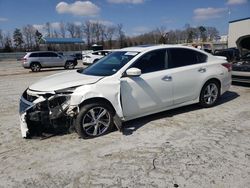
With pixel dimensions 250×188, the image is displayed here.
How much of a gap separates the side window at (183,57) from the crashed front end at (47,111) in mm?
2472

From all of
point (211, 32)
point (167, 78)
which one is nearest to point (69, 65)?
point (167, 78)

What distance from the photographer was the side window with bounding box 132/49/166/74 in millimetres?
5543

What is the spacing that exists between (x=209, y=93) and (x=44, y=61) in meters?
18.7

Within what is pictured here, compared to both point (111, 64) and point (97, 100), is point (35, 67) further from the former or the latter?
point (97, 100)

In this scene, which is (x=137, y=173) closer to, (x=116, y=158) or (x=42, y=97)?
(x=116, y=158)

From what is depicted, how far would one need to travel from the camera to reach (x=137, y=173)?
365 cm

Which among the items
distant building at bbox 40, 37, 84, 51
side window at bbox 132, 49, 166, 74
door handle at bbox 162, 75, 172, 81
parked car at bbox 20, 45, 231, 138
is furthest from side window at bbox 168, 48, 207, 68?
distant building at bbox 40, 37, 84, 51

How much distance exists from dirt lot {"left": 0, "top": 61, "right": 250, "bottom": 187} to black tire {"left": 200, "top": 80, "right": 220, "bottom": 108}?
78 cm

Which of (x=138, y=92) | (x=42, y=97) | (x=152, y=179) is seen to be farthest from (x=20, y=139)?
(x=152, y=179)

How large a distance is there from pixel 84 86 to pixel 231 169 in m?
2.77

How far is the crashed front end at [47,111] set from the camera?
4.73 m

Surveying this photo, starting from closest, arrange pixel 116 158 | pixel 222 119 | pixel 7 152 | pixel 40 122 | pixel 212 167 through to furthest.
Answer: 1. pixel 212 167
2. pixel 116 158
3. pixel 7 152
4. pixel 40 122
5. pixel 222 119

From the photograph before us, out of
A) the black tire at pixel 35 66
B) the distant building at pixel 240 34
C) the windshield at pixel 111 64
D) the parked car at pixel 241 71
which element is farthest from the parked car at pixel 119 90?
the distant building at pixel 240 34

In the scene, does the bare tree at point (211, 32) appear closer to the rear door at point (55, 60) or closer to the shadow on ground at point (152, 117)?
the rear door at point (55, 60)
